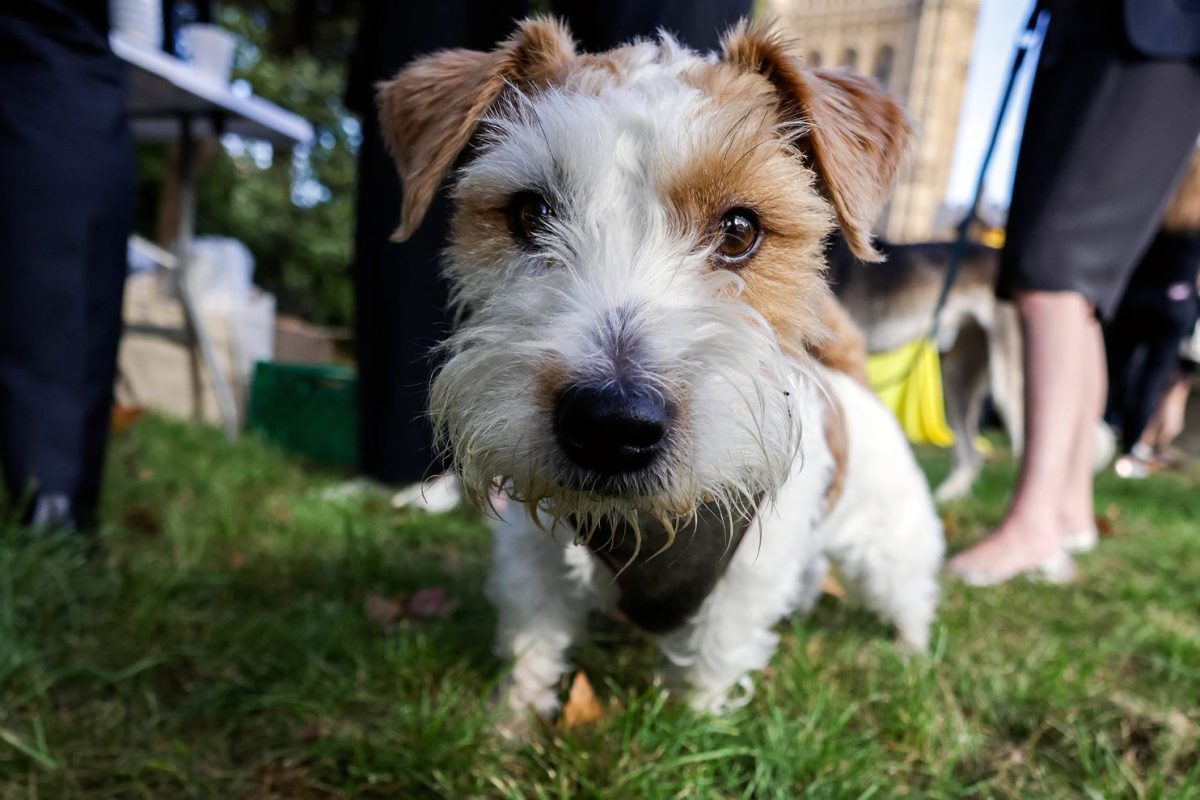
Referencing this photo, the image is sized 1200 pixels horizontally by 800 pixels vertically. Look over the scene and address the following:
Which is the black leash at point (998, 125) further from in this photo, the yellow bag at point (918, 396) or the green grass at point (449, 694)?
the yellow bag at point (918, 396)

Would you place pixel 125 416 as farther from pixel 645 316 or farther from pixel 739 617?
pixel 645 316

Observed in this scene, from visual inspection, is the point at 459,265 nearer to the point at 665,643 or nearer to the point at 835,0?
the point at 665,643

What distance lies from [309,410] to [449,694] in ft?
11.4

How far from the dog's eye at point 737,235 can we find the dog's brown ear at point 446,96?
563 millimetres

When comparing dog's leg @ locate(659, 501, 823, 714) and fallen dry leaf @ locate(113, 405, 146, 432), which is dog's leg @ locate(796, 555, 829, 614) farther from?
fallen dry leaf @ locate(113, 405, 146, 432)

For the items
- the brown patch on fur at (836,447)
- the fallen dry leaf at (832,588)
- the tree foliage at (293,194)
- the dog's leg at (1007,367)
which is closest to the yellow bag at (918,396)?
the dog's leg at (1007,367)

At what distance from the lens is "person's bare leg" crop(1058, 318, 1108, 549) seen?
3492mm

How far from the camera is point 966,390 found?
5586mm

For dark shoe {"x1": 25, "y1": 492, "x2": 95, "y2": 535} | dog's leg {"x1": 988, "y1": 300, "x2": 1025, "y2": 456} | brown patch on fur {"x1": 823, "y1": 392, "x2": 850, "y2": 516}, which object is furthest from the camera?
dog's leg {"x1": 988, "y1": 300, "x2": 1025, "y2": 456}

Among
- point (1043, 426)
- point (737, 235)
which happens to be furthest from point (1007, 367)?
point (737, 235)

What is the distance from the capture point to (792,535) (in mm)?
1972

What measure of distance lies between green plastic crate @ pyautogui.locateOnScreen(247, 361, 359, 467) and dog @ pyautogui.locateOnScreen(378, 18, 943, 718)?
3124mm

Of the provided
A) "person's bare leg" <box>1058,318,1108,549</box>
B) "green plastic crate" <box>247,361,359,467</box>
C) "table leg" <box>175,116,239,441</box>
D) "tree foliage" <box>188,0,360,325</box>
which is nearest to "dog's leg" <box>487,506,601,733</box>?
"person's bare leg" <box>1058,318,1108,549</box>

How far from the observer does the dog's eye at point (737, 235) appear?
1681 millimetres
